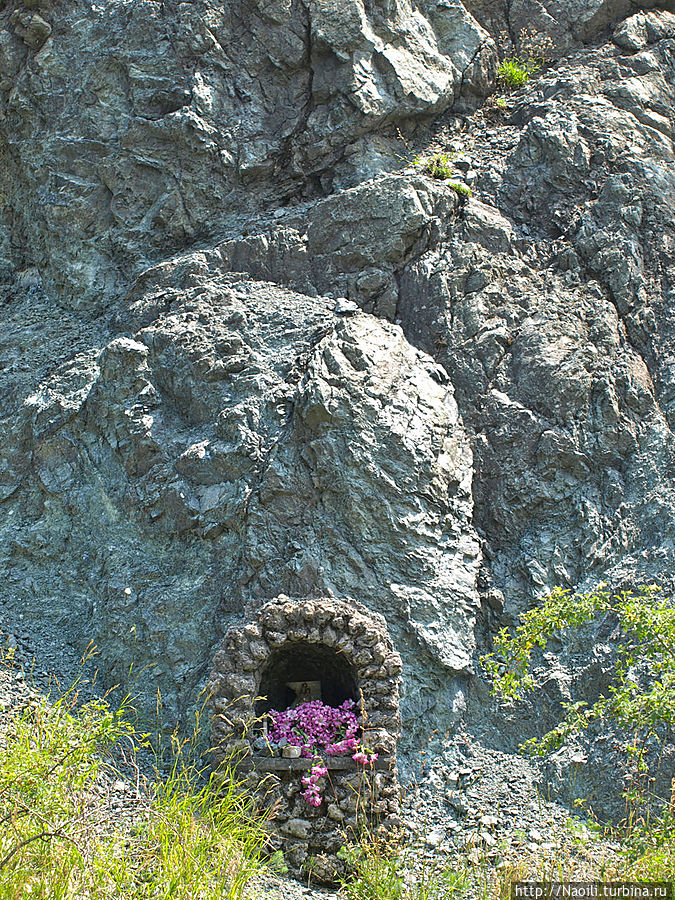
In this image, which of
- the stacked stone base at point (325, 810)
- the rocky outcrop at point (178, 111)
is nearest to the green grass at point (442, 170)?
the rocky outcrop at point (178, 111)

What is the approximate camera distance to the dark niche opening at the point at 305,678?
8.49m

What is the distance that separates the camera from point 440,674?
9.04 m

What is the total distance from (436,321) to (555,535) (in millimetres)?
3836

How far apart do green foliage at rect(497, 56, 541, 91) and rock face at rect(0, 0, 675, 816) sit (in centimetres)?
37

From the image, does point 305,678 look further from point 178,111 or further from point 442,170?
point 178,111

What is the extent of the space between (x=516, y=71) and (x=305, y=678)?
12.1 m

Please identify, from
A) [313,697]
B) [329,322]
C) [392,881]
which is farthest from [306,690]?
[329,322]

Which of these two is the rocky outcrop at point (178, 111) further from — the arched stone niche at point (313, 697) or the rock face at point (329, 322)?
the arched stone niche at point (313, 697)

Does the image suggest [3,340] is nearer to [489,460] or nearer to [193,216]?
[193,216]

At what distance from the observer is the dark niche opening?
8492mm

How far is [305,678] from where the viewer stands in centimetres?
927

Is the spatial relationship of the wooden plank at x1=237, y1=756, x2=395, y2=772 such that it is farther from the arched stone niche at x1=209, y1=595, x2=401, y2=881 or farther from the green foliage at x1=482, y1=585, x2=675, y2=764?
the green foliage at x1=482, y1=585, x2=675, y2=764

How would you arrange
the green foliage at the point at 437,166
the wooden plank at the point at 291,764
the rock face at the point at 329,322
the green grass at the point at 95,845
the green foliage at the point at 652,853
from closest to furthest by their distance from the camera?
the green grass at the point at 95,845 < the green foliage at the point at 652,853 < the wooden plank at the point at 291,764 < the rock face at the point at 329,322 < the green foliage at the point at 437,166

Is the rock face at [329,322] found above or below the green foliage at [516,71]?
below
